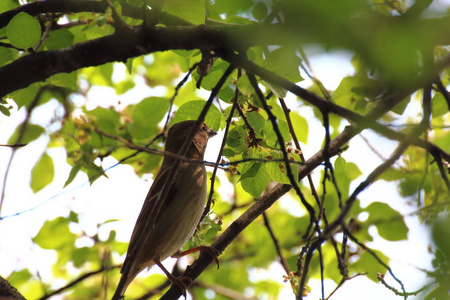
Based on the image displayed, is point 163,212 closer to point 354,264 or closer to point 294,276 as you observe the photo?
point 294,276

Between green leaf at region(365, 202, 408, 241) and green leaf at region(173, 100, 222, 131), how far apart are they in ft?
5.95

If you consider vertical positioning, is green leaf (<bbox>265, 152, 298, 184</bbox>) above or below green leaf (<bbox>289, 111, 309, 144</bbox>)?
below

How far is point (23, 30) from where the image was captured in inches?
122

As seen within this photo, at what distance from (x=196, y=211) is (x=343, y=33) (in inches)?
138

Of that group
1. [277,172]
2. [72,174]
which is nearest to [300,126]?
[277,172]

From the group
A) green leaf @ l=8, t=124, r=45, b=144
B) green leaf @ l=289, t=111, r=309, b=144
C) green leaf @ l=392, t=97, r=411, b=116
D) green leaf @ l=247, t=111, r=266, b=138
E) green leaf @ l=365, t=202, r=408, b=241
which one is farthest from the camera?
green leaf @ l=8, t=124, r=45, b=144

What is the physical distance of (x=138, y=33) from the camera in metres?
2.69

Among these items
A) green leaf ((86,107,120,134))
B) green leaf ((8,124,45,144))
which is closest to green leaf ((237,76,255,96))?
green leaf ((86,107,120,134))

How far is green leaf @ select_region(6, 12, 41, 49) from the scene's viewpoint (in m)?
3.07

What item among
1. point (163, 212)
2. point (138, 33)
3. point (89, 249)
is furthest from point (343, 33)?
point (89, 249)

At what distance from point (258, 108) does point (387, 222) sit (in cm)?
171

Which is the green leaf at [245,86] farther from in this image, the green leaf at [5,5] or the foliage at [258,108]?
the green leaf at [5,5]

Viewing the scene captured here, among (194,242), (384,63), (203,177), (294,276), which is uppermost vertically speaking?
(203,177)

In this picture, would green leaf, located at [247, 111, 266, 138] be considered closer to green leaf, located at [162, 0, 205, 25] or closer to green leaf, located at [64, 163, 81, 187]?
green leaf, located at [162, 0, 205, 25]
